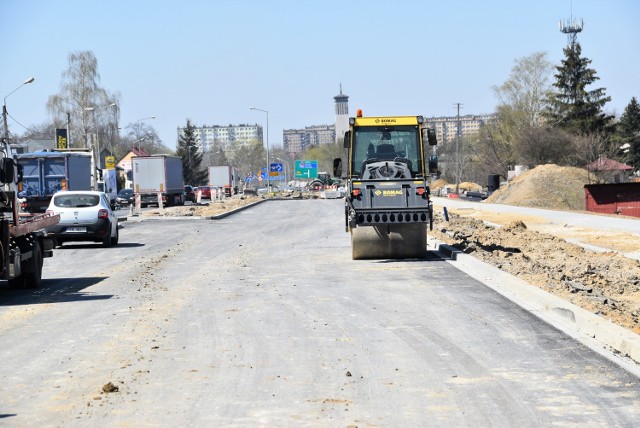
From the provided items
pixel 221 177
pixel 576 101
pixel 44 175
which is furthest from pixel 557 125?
pixel 44 175

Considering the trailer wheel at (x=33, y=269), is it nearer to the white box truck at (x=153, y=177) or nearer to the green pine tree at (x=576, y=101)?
the white box truck at (x=153, y=177)

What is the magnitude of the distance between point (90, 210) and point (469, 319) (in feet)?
56.2

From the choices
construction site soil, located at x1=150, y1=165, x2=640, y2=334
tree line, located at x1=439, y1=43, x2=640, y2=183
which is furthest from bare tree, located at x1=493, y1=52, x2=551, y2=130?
construction site soil, located at x1=150, y1=165, x2=640, y2=334

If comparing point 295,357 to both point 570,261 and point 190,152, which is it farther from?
point 190,152

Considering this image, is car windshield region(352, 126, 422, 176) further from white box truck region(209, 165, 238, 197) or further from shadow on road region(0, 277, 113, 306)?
white box truck region(209, 165, 238, 197)

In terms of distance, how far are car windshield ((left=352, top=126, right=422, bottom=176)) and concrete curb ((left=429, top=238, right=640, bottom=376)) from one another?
16.3 feet

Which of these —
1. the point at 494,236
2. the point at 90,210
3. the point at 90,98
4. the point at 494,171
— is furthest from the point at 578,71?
the point at 90,210

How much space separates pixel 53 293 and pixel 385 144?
9166 mm

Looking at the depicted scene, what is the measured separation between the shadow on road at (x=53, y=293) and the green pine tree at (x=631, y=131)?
90.7 meters

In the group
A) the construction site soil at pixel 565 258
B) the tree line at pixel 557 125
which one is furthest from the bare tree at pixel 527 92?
the construction site soil at pixel 565 258

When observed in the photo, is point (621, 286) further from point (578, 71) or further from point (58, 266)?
point (578, 71)

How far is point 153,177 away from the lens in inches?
2655

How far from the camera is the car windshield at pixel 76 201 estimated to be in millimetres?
27578

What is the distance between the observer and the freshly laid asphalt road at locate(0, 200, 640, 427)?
23.8 ft
